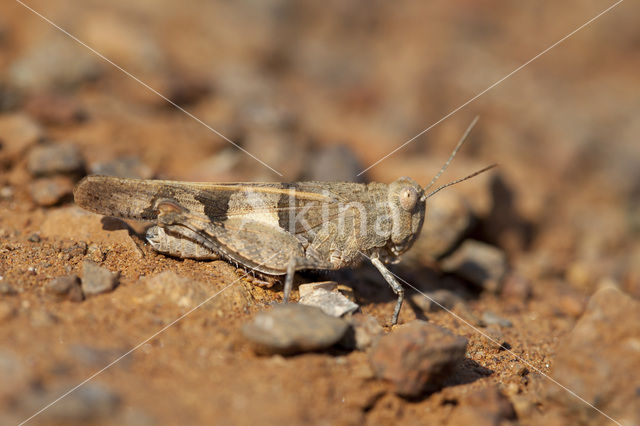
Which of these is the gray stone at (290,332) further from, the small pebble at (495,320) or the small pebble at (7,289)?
the small pebble at (495,320)

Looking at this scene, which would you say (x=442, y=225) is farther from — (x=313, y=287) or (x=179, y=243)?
(x=179, y=243)

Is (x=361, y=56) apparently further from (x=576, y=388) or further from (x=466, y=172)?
(x=576, y=388)

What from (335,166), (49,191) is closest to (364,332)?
(335,166)

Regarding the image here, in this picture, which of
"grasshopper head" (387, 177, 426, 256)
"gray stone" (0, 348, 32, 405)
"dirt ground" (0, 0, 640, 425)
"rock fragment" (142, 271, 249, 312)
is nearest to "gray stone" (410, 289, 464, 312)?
"dirt ground" (0, 0, 640, 425)

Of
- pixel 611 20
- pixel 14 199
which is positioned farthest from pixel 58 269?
pixel 611 20

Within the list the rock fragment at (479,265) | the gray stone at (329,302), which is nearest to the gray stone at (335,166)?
the rock fragment at (479,265)

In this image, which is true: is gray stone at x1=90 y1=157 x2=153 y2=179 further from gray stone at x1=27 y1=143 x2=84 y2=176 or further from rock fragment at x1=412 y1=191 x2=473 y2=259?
rock fragment at x1=412 y1=191 x2=473 y2=259
